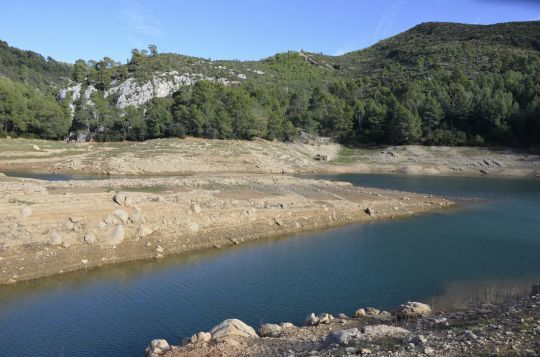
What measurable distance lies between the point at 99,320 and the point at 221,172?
47693 mm

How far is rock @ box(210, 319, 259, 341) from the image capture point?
15289 millimetres

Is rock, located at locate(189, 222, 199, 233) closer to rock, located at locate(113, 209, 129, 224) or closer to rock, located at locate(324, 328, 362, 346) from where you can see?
rock, located at locate(113, 209, 129, 224)

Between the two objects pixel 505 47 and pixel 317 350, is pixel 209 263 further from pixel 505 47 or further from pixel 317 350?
pixel 505 47

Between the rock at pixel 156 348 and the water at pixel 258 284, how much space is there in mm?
1184

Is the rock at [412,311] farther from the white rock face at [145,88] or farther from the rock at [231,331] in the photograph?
the white rock face at [145,88]

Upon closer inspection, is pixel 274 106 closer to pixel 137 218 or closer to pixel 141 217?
pixel 141 217

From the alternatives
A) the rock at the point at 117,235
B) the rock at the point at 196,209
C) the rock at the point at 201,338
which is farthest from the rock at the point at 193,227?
the rock at the point at 201,338

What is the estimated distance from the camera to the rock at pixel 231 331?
1529cm

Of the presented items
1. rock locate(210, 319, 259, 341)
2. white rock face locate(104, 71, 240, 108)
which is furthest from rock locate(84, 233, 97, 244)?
white rock face locate(104, 71, 240, 108)

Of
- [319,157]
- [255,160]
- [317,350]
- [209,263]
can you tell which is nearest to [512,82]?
[319,157]

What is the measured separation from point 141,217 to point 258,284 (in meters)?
10.2

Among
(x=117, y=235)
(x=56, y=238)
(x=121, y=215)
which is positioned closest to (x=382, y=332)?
(x=117, y=235)

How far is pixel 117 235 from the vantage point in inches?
1075

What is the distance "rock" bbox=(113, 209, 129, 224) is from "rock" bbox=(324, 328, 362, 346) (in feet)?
59.7
